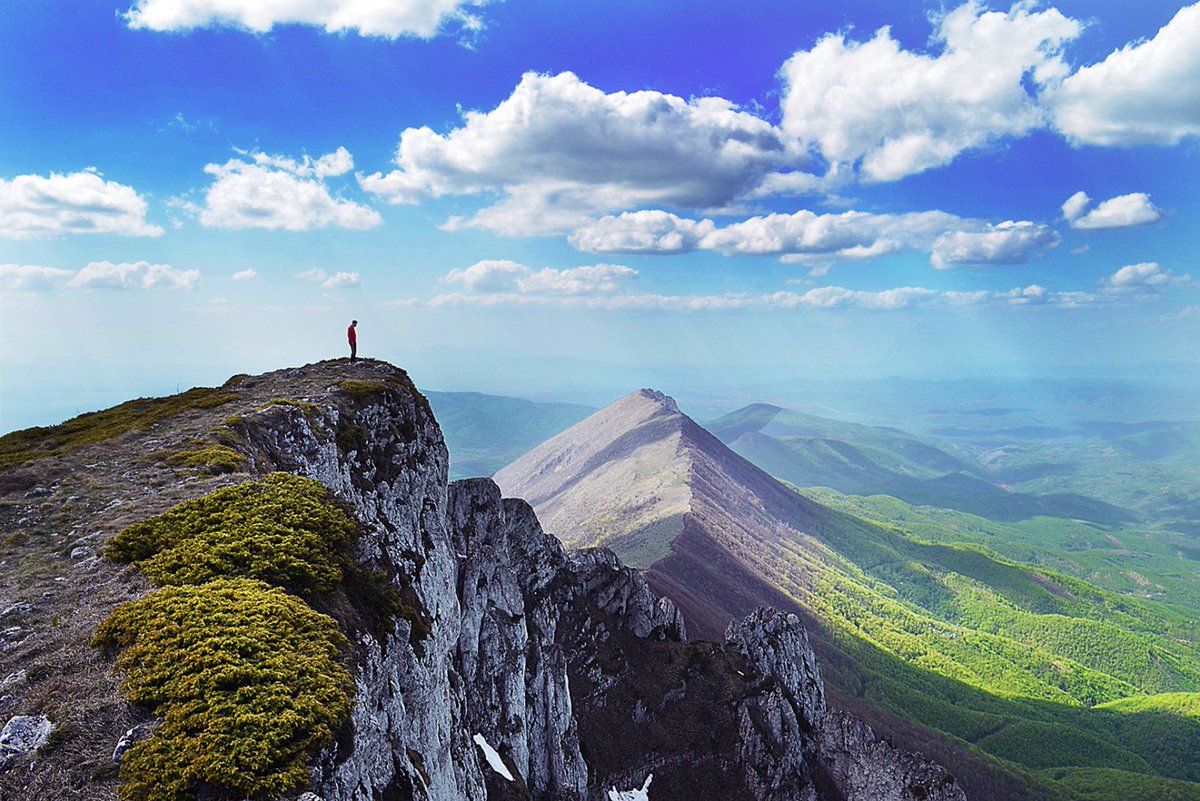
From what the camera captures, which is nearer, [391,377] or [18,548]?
[18,548]

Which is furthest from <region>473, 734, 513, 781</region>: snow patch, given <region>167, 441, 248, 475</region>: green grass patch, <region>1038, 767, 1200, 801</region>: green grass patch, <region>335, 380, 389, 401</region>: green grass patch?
<region>1038, 767, 1200, 801</region>: green grass patch

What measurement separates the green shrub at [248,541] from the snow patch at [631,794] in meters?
61.9

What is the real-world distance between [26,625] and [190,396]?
35.7 meters

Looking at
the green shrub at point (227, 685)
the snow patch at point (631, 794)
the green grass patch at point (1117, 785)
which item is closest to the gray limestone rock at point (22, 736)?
the green shrub at point (227, 685)

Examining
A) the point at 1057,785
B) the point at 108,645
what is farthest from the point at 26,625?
the point at 1057,785

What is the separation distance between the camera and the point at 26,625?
19.5 meters

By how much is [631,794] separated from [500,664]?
100 feet

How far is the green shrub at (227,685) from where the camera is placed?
1366 centimetres

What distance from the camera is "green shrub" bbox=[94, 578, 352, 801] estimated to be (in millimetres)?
13656

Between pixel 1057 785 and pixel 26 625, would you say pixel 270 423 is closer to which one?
pixel 26 625

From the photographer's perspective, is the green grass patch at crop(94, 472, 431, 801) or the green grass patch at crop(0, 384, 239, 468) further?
the green grass patch at crop(0, 384, 239, 468)

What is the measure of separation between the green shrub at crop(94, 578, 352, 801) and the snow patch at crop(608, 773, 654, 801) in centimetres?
6607

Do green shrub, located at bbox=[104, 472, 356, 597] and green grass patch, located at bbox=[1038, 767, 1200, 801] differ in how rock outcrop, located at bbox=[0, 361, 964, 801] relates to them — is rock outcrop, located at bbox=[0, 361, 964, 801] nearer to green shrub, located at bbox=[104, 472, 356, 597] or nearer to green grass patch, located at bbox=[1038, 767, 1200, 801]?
green shrub, located at bbox=[104, 472, 356, 597]

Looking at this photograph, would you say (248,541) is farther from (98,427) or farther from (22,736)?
(98,427)
